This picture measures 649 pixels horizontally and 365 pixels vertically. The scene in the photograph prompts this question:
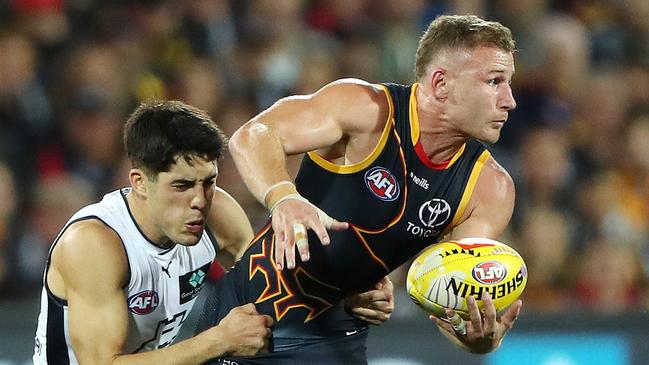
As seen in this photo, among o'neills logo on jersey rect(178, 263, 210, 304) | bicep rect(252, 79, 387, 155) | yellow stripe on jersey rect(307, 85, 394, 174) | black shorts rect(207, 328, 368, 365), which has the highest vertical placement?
bicep rect(252, 79, 387, 155)

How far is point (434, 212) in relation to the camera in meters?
5.15

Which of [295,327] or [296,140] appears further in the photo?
[295,327]

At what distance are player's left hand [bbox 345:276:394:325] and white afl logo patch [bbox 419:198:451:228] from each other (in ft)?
1.38

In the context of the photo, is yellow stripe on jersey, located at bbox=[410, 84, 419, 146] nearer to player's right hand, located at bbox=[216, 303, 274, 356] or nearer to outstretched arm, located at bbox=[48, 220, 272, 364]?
player's right hand, located at bbox=[216, 303, 274, 356]

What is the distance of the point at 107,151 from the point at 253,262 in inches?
130

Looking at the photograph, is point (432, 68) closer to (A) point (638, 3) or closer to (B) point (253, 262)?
(B) point (253, 262)

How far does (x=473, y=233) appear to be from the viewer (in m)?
5.22

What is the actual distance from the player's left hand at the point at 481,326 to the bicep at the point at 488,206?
16.0 inches

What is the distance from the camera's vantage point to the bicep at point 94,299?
4.68m

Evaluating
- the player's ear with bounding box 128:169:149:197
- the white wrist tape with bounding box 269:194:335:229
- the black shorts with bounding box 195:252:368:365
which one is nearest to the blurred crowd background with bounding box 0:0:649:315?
the black shorts with bounding box 195:252:368:365

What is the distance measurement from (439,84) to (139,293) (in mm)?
1585

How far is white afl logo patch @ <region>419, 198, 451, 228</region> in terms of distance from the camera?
16.8ft

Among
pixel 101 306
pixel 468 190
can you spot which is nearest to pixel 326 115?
pixel 468 190

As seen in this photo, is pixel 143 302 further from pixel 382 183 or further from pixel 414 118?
pixel 414 118
